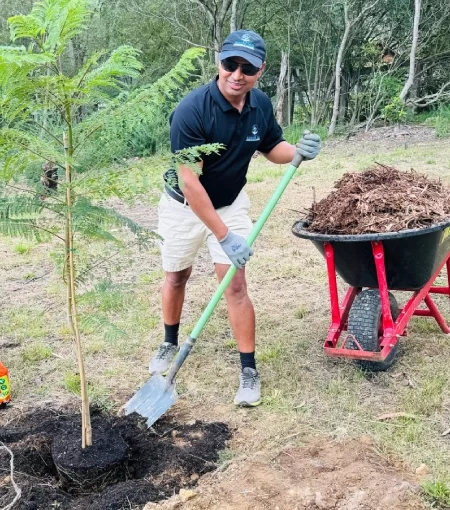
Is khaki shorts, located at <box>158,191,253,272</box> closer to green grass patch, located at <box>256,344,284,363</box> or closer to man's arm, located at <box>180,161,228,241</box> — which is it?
man's arm, located at <box>180,161,228,241</box>

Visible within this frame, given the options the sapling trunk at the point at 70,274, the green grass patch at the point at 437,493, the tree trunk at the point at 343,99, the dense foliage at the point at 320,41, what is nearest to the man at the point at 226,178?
the sapling trunk at the point at 70,274

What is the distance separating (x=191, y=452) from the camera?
274 centimetres

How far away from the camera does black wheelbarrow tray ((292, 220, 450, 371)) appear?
305 cm

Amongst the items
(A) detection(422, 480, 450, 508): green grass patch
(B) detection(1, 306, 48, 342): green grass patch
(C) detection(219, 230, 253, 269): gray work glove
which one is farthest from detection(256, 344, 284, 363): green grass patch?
(B) detection(1, 306, 48, 342): green grass patch

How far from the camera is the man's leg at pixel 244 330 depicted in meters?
3.21

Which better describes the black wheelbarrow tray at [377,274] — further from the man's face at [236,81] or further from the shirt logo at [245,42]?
the shirt logo at [245,42]

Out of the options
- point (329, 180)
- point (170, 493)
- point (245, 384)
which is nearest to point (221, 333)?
point (245, 384)

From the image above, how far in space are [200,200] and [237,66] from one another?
2.16 feet

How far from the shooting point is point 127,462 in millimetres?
2697

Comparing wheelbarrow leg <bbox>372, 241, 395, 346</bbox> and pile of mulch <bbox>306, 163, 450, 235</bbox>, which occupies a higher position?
pile of mulch <bbox>306, 163, 450, 235</bbox>

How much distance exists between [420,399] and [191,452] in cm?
124

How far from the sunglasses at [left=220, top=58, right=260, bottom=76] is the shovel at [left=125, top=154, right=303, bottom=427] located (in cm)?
47

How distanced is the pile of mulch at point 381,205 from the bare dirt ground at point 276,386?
35cm

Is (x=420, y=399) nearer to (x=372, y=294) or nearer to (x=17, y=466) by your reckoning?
(x=372, y=294)
